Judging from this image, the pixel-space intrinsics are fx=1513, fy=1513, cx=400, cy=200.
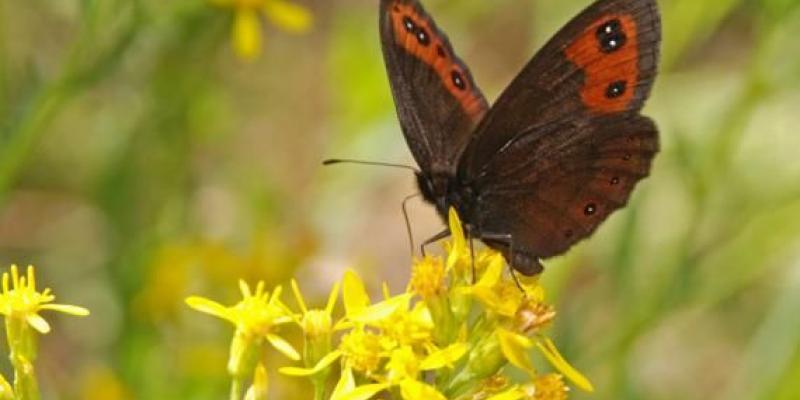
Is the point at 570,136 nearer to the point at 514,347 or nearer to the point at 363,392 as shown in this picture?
the point at 514,347

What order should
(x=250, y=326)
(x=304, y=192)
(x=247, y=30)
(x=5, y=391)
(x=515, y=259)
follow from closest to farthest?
(x=5, y=391)
(x=250, y=326)
(x=515, y=259)
(x=247, y=30)
(x=304, y=192)

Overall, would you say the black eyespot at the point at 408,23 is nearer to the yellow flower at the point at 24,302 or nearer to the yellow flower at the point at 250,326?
the yellow flower at the point at 250,326

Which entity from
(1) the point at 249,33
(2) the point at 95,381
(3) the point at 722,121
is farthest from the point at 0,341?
(3) the point at 722,121

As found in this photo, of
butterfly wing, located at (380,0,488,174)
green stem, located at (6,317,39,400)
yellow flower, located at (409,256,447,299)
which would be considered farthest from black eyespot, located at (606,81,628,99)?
green stem, located at (6,317,39,400)

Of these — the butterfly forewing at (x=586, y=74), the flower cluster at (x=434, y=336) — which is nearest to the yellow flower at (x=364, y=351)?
the flower cluster at (x=434, y=336)

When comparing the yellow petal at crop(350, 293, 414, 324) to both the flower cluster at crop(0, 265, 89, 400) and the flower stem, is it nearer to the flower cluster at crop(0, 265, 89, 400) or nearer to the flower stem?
the flower stem

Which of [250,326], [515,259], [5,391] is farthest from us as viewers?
[515,259]

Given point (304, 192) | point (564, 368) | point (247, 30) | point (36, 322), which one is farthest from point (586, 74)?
point (304, 192)

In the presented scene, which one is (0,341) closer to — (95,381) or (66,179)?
(95,381)
